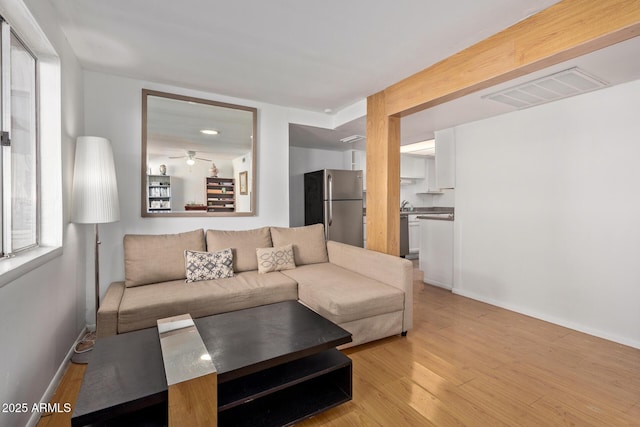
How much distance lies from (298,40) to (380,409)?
2448mm

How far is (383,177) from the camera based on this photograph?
316cm

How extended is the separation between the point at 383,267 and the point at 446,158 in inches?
82.3

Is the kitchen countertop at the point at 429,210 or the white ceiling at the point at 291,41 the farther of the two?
the kitchen countertop at the point at 429,210

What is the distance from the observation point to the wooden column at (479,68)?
161 cm

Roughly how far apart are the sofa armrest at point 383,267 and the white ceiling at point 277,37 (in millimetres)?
1680

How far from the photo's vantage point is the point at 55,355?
1888mm

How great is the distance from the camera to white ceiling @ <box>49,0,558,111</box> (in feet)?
5.99

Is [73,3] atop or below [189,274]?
atop

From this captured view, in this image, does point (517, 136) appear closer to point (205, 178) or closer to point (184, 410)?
point (205, 178)

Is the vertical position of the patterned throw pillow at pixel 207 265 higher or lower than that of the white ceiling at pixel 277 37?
lower

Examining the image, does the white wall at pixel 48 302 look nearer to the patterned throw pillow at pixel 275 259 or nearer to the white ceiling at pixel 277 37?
the white ceiling at pixel 277 37

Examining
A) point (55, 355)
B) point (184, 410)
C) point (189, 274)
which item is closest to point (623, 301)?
point (184, 410)

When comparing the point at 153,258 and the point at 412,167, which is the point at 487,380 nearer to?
the point at 153,258

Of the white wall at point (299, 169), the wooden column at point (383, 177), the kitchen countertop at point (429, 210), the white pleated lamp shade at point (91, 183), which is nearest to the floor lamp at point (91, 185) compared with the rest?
the white pleated lamp shade at point (91, 183)
